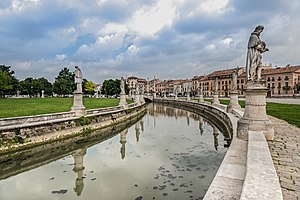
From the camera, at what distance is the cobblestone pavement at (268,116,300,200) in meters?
3.45

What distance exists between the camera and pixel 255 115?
721 cm

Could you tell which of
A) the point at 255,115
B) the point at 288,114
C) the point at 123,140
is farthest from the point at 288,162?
the point at 288,114

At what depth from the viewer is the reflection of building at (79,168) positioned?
680 cm

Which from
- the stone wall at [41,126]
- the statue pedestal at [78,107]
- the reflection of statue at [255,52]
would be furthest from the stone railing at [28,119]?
the reflection of statue at [255,52]

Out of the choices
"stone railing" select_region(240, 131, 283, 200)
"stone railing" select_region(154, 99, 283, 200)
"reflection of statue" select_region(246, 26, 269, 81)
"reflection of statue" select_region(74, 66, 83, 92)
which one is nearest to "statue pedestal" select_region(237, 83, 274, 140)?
"reflection of statue" select_region(246, 26, 269, 81)

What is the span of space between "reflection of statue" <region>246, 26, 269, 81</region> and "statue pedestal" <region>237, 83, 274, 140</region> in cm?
50

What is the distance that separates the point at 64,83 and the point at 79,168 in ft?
222

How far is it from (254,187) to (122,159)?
307 inches

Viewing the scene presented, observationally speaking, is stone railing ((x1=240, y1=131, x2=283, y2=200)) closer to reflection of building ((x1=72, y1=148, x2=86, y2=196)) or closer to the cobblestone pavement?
the cobblestone pavement

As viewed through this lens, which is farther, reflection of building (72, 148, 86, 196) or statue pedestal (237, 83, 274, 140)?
statue pedestal (237, 83, 274, 140)

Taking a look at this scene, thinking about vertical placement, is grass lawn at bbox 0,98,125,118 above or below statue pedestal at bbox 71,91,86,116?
below

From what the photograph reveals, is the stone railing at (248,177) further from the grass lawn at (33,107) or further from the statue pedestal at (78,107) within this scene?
the grass lawn at (33,107)

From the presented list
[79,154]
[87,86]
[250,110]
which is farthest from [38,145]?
[87,86]

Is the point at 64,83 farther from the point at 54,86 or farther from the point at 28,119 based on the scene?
the point at 28,119
